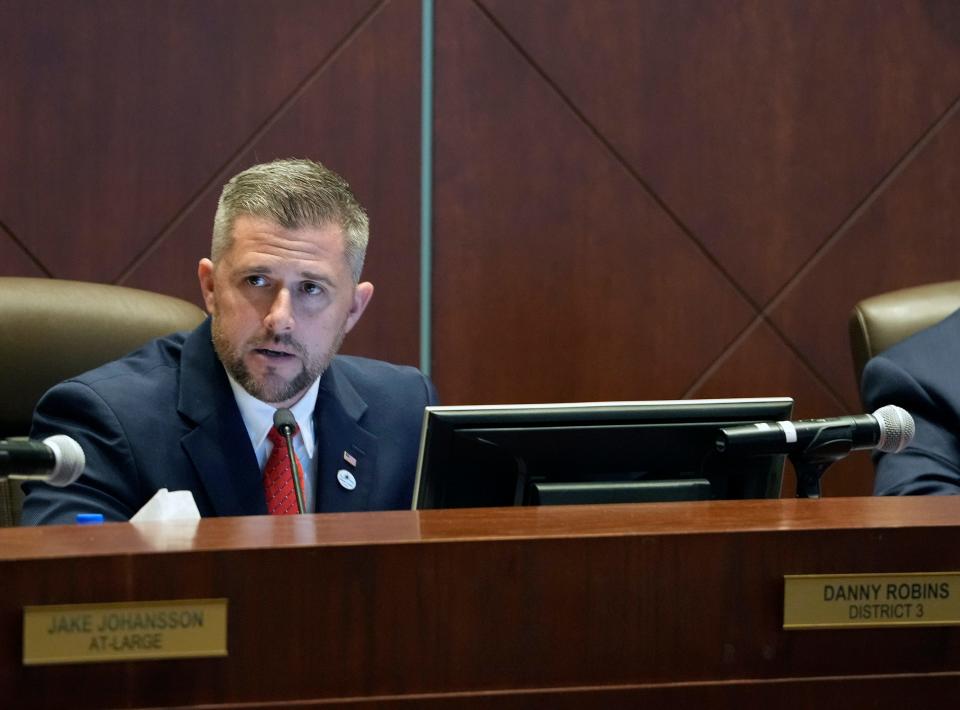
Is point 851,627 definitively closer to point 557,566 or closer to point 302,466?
point 557,566

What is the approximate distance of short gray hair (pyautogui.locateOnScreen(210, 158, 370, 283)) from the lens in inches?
86.5

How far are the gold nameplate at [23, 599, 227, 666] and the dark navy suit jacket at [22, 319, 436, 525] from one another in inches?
34.0

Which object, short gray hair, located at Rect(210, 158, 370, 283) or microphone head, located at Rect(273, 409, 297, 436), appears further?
short gray hair, located at Rect(210, 158, 370, 283)

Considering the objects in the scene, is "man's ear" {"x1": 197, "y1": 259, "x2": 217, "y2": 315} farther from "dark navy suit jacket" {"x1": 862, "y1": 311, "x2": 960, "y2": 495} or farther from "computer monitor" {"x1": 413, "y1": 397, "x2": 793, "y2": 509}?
"dark navy suit jacket" {"x1": 862, "y1": 311, "x2": 960, "y2": 495}

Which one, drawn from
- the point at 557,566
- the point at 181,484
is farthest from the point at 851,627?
the point at 181,484

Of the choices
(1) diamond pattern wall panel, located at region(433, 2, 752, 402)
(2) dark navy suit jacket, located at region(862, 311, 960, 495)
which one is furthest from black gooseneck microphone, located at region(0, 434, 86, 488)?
(1) diamond pattern wall panel, located at region(433, 2, 752, 402)

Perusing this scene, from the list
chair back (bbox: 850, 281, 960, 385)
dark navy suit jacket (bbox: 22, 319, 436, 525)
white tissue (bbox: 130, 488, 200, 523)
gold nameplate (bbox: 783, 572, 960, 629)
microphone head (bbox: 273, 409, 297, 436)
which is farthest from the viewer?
chair back (bbox: 850, 281, 960, 385)

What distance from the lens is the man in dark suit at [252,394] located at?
2.03 meters

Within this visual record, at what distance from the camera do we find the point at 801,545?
1.20 m

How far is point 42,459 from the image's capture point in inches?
52.6

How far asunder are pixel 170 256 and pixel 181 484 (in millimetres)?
1314

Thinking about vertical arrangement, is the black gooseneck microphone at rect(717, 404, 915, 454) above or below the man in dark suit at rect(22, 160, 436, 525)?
below

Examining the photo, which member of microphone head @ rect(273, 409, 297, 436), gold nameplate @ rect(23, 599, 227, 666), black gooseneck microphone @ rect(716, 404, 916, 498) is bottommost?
gold nameplate @ rect(23, 599, 227, 666)

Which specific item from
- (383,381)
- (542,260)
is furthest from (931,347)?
(542,260)
